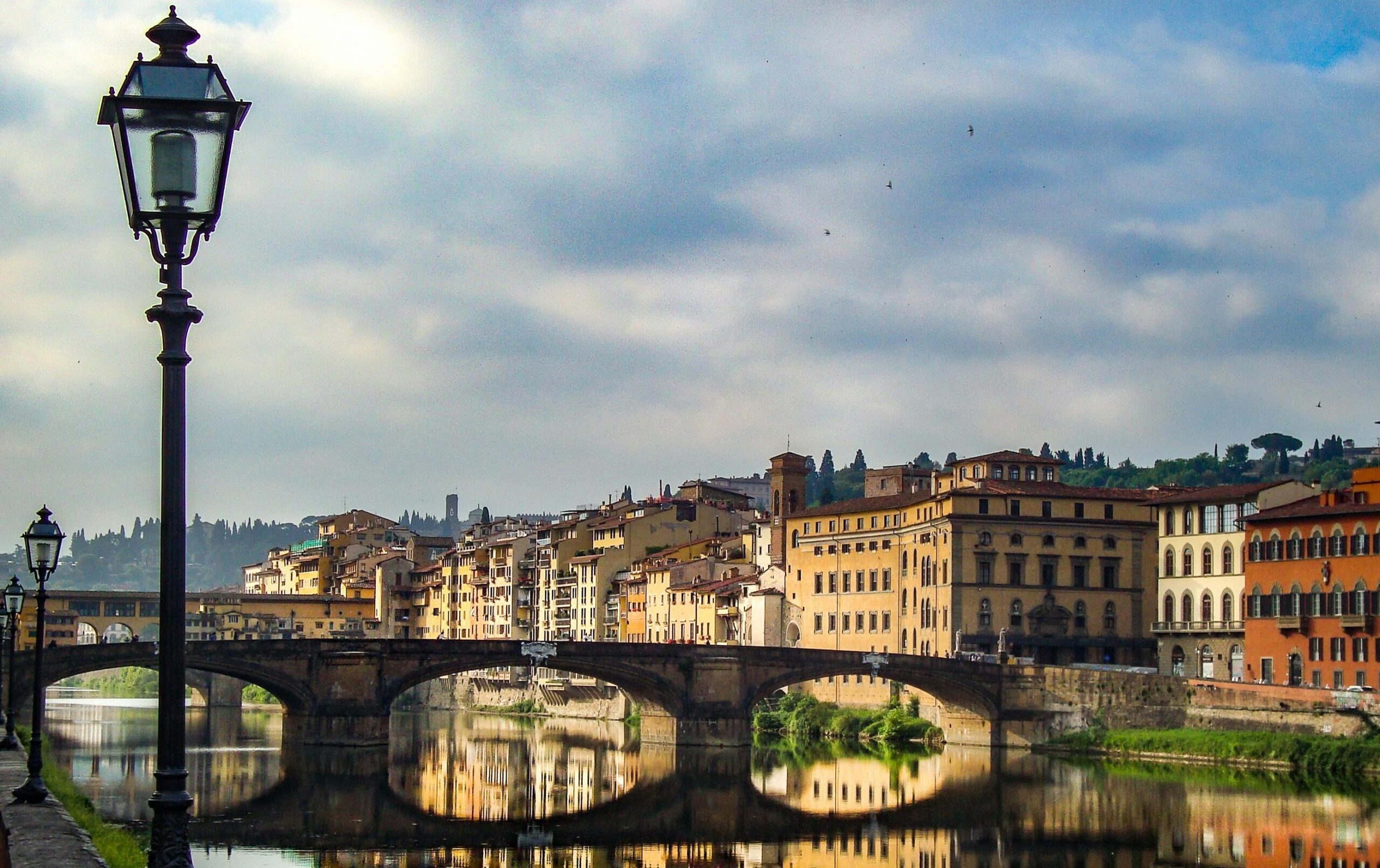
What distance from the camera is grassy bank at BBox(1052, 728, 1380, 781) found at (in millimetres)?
62812

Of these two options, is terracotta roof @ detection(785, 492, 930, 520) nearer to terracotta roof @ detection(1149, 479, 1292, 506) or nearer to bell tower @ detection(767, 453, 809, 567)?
bell tower @ detection(767, 453, 809, 567)

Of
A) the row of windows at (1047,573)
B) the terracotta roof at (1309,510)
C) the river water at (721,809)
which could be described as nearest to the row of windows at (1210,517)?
the terracotta roof at (1309,510)

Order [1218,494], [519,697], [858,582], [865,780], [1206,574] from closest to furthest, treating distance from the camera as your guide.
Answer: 1. [865,780]
2. [1218,494]
3. [1206,574]
4. [858,582]
5. [519,697]

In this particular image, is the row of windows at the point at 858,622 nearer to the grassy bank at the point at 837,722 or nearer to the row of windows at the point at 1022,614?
the grassy bank at the point at 837,722

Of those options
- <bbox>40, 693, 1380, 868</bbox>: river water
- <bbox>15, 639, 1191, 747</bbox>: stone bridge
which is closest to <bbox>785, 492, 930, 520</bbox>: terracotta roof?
<bbox>15, 639, 1191, 747</bbox>: stone bridge

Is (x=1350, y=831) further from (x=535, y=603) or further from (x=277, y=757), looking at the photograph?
(x=535, y=603)

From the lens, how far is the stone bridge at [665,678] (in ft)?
252

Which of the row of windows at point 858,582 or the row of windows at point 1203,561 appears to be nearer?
the row of windows at point 1203,561

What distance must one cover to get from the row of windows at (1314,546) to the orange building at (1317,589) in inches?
1.2

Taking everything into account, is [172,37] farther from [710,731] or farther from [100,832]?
[710,731]

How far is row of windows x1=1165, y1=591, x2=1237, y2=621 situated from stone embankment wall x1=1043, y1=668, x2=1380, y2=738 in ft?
30.4

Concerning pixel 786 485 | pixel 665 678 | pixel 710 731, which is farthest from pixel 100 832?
pixel 786 485

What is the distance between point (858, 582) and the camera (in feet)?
323

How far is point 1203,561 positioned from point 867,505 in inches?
786
